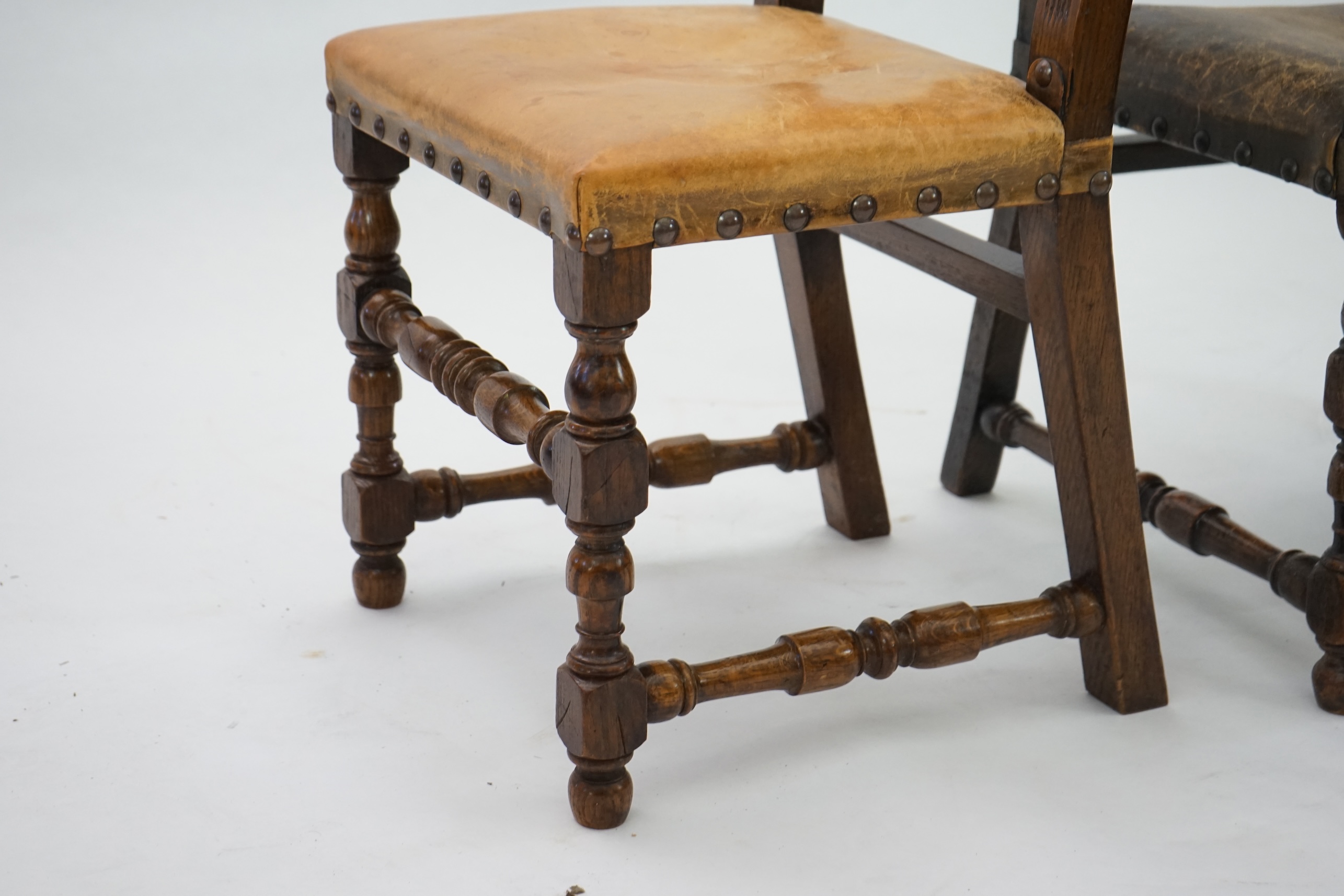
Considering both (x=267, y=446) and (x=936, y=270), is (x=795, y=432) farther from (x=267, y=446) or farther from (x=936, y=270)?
(x=267, y=446)

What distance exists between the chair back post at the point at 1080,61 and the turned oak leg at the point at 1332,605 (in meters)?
0.31

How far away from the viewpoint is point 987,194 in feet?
3.80

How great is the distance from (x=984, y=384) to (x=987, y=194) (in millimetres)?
606

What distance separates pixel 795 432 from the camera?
5.46 feet

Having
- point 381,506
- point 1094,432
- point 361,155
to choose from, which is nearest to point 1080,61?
point 1094,432

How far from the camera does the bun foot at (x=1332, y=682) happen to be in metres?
1.37

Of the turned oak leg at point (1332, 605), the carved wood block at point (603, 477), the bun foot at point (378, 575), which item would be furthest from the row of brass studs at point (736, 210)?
the bun foot at point (378, 575)

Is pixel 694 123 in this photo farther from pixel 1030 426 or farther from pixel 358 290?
pixel 1030 426

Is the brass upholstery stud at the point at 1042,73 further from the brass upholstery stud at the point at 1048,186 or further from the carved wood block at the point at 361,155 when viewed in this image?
the carved wood block at the point at 361,155

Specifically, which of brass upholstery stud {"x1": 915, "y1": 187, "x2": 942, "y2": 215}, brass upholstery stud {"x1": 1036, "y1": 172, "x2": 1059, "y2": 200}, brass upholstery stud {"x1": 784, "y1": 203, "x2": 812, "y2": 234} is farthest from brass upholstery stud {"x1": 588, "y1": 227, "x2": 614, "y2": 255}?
brass upholstery stud {"x1": 1036, "y1": 172, "x2": 1059, "y2": 200}

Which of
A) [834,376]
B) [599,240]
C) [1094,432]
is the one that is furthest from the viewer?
[834,376]

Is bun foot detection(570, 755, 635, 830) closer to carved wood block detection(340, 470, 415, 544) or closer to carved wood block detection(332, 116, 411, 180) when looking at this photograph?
carved wood block detection(340, 470, 415, 544)

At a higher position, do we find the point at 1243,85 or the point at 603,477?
the point at 1243,85

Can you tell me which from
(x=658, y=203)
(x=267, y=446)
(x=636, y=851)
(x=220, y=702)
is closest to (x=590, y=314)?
(x=658, y=203)
